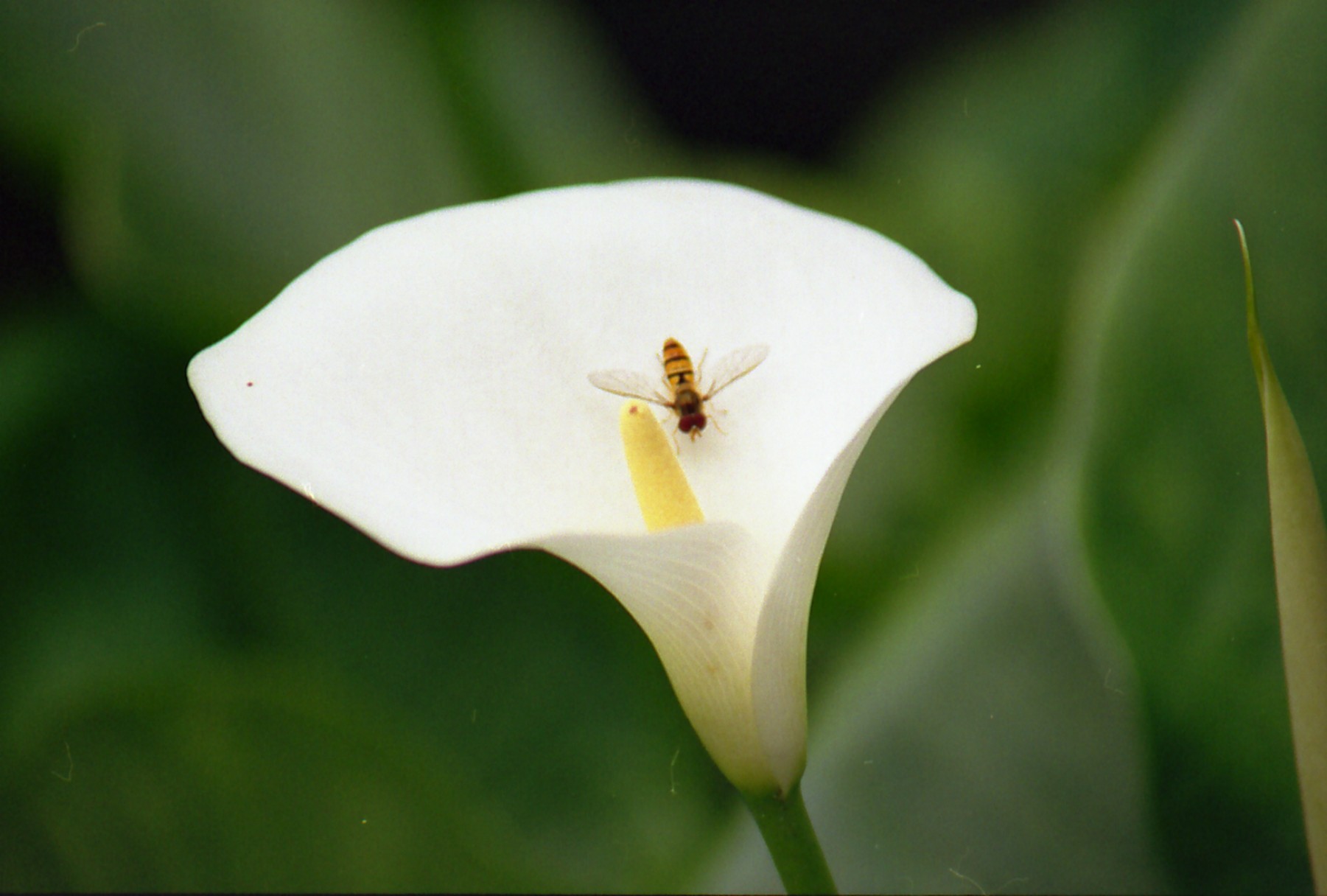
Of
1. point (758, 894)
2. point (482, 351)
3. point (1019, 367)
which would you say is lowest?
point (758, 894)

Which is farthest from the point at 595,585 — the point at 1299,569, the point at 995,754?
the point at 1299,569

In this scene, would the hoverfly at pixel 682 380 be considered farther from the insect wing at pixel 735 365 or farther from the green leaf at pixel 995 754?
the green leaf at pixel 995 754

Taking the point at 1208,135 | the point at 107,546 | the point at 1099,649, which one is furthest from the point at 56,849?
the point at 1208,135

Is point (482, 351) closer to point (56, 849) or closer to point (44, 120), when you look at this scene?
point (56, 849)

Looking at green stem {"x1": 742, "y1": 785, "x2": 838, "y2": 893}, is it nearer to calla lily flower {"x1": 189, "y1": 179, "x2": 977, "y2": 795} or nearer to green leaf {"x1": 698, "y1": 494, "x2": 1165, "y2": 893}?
calla lily flower {"x1": 189, "y1": 179, "x2": 977, "y2": 795}

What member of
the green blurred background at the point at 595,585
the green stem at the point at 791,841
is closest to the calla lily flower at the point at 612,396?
the green stem at the point at 791,841

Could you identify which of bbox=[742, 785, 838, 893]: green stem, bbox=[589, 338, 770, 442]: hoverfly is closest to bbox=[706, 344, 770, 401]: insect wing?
bbox=[589, 338, 770, 442]: hoverfly
